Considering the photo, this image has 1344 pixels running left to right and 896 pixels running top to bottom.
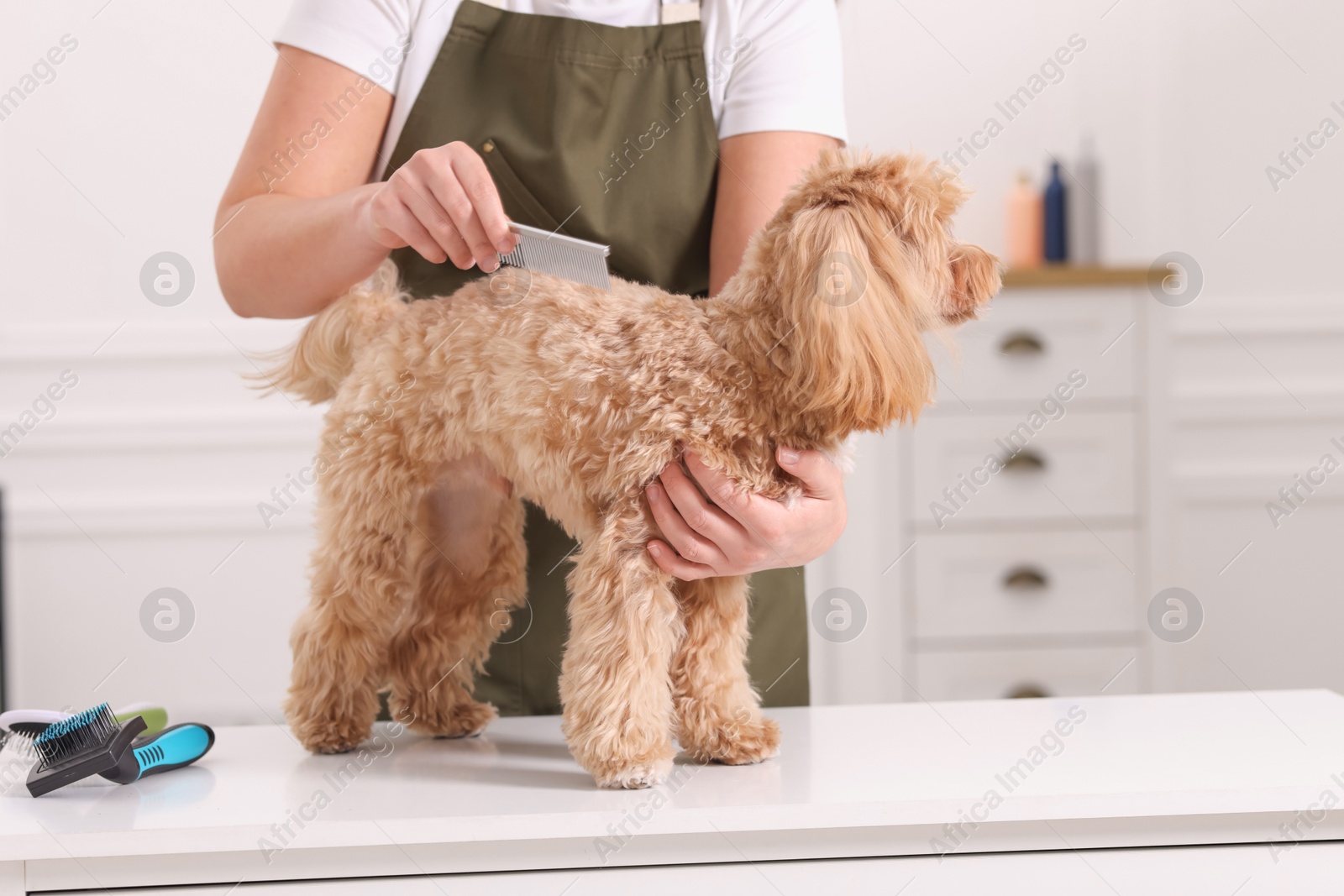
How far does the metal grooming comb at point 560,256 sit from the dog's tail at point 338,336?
17 centimetres

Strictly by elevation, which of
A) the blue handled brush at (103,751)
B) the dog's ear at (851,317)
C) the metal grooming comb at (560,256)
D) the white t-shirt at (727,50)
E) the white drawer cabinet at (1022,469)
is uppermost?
the white t-shirt at (727,50)

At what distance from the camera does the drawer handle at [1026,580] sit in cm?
284

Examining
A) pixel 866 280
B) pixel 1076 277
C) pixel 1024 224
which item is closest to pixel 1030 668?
pixel 1076 277

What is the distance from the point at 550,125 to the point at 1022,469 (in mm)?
1962

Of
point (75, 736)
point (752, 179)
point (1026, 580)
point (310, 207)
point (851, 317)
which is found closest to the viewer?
point (851, 317)

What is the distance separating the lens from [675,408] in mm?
920

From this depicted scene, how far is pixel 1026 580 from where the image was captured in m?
2.84

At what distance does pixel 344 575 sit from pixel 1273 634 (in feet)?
9.37

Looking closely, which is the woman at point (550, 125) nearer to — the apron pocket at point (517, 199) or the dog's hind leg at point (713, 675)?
the apron pocket at point (517, 199)

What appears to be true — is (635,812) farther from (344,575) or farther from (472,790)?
(344,575)

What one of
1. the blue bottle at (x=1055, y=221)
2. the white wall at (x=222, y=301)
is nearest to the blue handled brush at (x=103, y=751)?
the white wall at (x=222, y=301)

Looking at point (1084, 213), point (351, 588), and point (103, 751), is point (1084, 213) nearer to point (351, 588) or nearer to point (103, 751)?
point (351, 588)

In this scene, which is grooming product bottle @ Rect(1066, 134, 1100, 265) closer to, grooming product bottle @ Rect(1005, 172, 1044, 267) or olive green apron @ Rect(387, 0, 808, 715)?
grooming product bottle @ Rect(1005, 172, 1044, 267)

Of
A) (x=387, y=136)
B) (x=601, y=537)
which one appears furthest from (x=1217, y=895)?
(x=387, y=136)
